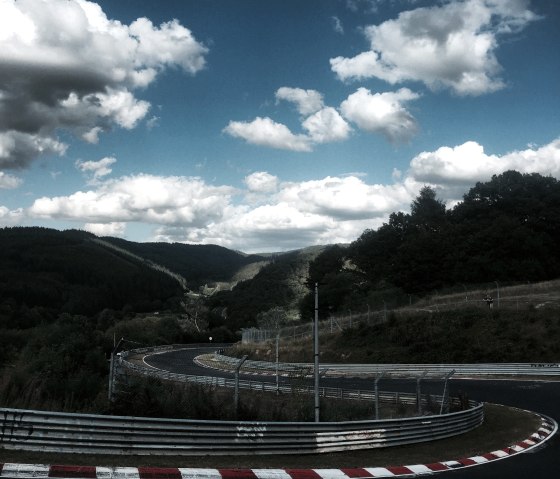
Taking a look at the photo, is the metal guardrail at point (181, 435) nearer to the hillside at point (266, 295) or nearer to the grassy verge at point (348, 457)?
the grassy verge at point (348, 457)

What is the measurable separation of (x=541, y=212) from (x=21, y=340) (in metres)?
77.7

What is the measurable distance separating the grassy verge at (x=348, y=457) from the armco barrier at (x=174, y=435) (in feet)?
0.51

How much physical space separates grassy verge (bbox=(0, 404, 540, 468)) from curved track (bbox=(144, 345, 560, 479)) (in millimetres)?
1158

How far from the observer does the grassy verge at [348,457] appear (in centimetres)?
958

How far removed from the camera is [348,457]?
1239cm

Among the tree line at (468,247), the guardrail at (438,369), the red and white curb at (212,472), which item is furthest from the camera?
the tree line at (468,247)

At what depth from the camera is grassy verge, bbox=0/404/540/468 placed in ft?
31.4

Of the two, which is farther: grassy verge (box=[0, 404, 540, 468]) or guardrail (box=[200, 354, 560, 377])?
guardrail (box=[200, 354, 560, 377])

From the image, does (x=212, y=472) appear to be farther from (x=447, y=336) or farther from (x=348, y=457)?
(x=447, y=336)

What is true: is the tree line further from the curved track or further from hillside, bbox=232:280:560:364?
the curved track

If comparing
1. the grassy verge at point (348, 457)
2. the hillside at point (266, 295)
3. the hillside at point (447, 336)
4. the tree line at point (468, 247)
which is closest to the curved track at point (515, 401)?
the grassy verge at point (348, 457)

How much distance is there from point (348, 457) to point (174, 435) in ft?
12.6

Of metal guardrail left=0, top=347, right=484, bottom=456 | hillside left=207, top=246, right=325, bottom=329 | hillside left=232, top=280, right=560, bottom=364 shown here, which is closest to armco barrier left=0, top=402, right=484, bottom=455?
metal guardrail left=0, top=347, right=484, bottom=456

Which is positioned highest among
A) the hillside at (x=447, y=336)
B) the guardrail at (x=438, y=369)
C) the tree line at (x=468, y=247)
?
the tree line at (x=468, y=247)
